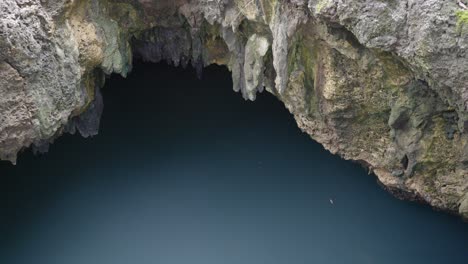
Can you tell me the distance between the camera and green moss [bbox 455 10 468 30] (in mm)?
4930

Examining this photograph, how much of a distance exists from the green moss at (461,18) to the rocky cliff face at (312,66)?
2 cm

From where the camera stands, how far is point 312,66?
702 cm

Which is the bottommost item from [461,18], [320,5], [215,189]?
[215,189]

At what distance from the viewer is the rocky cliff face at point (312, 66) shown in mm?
5426

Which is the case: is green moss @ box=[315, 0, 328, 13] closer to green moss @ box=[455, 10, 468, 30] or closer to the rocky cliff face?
the rocky cliff face

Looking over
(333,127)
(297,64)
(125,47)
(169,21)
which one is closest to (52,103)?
(125,47)

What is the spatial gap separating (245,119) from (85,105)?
3.60 metres

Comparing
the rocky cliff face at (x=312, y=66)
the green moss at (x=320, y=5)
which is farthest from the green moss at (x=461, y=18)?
the green moss at (x=320, y=5)

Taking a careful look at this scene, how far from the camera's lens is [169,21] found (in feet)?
27.2

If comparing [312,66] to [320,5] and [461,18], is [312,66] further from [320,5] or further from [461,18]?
[461,18]

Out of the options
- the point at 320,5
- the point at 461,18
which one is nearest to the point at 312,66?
the point at 320,5

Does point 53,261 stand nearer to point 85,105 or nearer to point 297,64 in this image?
point 85,105

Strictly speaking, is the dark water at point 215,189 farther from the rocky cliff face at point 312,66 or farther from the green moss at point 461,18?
the green moss at point 461,18

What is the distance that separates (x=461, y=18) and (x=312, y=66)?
2337mm
